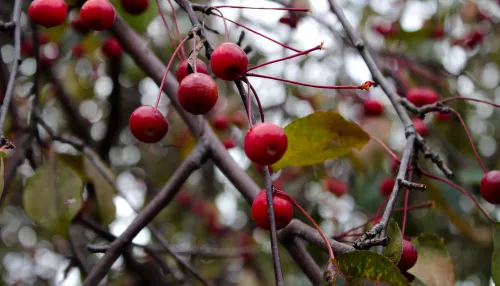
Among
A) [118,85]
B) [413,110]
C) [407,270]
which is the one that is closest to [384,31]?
[118,85]

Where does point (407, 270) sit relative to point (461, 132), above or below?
below

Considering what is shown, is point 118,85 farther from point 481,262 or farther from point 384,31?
point 481,262

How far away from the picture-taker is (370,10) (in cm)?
332

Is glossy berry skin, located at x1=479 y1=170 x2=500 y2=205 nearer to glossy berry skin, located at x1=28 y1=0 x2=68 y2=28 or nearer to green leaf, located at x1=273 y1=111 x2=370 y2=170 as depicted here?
green leaf, located at x1=273 y1=111 x2=370 y2=170

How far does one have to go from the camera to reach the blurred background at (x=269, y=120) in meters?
2.33

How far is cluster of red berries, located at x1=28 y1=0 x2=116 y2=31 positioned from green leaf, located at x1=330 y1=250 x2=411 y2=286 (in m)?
0.67

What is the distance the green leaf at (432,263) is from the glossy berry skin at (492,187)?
0.16 m

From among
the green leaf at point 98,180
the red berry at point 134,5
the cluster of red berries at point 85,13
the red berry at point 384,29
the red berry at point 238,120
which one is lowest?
the green leaf at point 98,180

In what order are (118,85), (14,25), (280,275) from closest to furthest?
(280,275)
(14,25)
(118,85)

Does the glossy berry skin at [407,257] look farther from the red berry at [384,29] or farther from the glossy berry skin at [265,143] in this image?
the red berry at [384,29]

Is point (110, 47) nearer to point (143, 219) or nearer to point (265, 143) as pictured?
point (143, 219)

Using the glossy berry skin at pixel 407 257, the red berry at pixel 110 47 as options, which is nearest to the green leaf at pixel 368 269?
the glossy berry skin at pixel 407 257

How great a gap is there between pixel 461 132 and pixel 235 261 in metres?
1.66

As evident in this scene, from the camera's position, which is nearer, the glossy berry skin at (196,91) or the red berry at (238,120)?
the glossy berry skin at (196,91)
